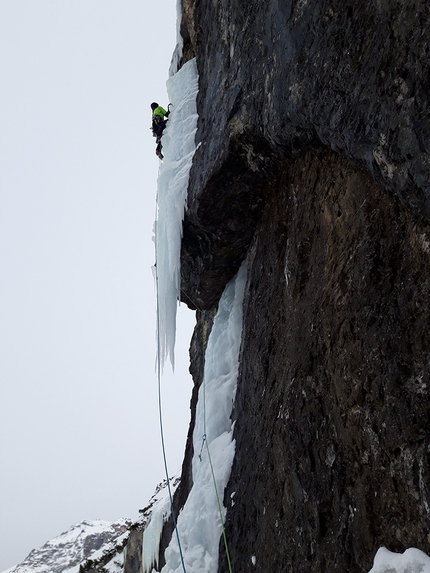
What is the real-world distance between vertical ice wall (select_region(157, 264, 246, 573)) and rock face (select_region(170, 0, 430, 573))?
14.2 inches

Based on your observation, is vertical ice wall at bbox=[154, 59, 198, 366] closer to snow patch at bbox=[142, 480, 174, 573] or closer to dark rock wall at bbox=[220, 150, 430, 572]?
dark rock wall at bbox=[220, 150, 430, 572]

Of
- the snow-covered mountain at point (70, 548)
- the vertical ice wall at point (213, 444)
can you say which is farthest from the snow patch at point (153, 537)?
the snow-covered mountain at point (70, 548)

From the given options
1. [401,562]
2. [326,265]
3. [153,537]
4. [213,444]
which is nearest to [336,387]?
[326,265]

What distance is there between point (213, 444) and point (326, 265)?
323cm

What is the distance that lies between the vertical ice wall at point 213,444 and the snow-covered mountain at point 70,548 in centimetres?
2775

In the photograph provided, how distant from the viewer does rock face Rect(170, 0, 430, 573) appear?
2820 mm

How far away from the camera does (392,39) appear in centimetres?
282

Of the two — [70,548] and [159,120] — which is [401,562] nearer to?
[159,120]

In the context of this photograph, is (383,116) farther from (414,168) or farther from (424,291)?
(424,291)

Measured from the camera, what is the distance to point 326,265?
403cm

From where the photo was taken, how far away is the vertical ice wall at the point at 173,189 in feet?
21.1

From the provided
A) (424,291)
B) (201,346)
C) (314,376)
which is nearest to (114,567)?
(201,346)

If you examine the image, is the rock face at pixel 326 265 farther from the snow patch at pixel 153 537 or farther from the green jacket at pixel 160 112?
the snow patch at pixel 153 537

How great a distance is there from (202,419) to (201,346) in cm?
212
